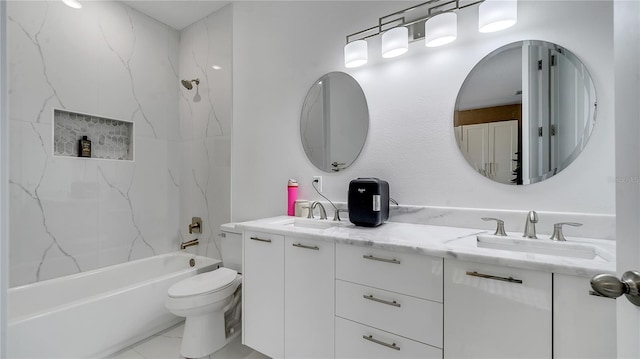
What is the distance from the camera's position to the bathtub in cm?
148

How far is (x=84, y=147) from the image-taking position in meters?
2.21

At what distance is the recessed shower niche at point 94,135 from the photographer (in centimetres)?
213

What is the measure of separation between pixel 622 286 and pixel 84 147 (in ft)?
9.94

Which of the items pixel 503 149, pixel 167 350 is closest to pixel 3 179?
pixel 503 149

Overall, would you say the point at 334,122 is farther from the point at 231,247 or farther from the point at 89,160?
the point at 89,160

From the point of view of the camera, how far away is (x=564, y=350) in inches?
31.6

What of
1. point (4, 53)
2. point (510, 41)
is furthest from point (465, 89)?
point (4, 53)

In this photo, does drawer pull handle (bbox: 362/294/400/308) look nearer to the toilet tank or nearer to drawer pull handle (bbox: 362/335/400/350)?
drawer pull handle (bbox: 362/335/400/350)

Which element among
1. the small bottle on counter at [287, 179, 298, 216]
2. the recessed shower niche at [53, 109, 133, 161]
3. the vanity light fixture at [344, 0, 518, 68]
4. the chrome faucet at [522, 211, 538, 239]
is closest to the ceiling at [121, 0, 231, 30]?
the recessed shower niche at [53, 109, 133, 161]

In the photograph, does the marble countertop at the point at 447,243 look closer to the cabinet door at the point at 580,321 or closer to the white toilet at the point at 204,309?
the cabinet door at the point at 580,321

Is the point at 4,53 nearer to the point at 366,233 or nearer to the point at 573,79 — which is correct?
the point at 366,233

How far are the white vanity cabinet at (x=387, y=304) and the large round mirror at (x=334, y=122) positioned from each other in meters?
0.76

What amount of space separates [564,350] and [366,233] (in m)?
0.74

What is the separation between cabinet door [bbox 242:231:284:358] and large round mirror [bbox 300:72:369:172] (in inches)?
26.3
